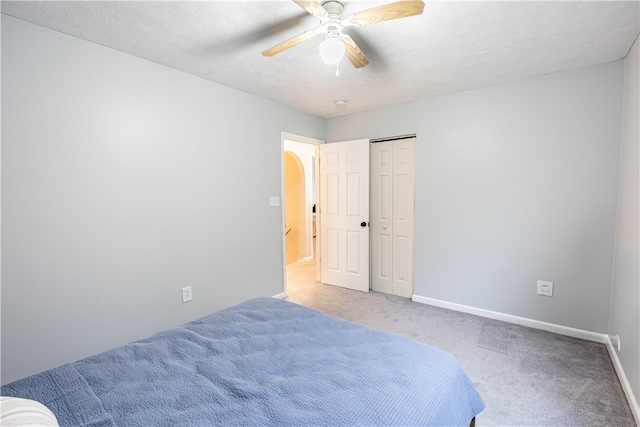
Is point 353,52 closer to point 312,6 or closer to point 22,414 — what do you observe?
point 312,6

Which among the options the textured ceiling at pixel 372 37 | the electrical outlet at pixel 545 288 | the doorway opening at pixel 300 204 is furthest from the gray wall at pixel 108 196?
the electrical outlet at pixel 545 288

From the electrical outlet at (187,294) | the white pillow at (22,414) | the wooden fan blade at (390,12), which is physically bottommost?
the electrical outlet at (187,294)

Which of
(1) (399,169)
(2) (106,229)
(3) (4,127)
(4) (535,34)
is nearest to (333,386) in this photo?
(2) (106,229)

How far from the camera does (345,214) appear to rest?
3951mm

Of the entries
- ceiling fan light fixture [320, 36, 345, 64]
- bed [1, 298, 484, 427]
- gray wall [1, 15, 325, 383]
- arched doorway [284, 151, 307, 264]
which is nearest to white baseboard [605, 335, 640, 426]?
bed [1, 298, 484, 427]

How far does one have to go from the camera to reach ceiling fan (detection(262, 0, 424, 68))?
1304 millimetres

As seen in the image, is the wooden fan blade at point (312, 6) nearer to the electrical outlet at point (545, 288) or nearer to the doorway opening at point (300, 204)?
the electrical outlet at point (545, 288)

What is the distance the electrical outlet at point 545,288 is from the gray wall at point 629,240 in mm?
409

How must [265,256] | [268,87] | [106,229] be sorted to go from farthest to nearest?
1. [265,256]
2. [268,87]
3. [106,229]

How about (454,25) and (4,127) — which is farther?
(454,25)

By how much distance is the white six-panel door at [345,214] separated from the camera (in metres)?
3.78

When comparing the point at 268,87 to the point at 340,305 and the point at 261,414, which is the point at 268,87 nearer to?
the point at 340,305

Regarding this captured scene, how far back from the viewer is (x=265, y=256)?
3350 mm

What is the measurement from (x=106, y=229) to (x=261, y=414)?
189cm
